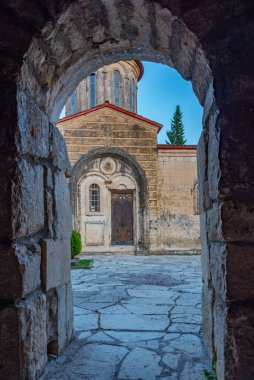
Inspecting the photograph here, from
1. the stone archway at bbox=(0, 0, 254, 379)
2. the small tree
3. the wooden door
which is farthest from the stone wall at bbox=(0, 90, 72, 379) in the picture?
the small tree

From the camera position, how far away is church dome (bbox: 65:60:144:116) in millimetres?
18469

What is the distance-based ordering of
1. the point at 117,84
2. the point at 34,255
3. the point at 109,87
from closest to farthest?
1. the point at 34,255
2. the point at 109,87
3. the point at 117,84

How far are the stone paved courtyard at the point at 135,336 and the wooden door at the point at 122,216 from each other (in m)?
7.93

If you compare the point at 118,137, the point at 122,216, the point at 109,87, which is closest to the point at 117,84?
the point at 109,87

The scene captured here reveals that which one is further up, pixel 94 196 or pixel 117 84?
pixel 117 84

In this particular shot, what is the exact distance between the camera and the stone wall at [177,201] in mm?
13500

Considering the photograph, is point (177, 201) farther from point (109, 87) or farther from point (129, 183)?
point (109, 87)

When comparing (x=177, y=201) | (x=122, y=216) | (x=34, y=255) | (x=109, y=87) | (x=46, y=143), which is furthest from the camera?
(x=109, y=87)

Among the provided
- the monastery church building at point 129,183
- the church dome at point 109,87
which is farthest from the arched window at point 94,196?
the church dome at point 109,87

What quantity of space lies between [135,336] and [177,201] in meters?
10.8

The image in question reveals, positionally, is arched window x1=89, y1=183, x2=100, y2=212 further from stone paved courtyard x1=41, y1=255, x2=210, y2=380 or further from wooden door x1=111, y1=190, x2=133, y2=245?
stone paved courtyard x1=41, y1=255, x2=210, y2=380

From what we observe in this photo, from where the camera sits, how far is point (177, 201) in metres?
13.7

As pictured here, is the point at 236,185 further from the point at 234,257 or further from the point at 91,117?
the point at 91,117

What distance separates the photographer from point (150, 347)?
9.12 ft
